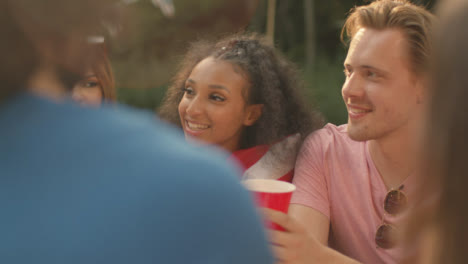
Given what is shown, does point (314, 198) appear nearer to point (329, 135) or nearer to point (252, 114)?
point (329, 135)

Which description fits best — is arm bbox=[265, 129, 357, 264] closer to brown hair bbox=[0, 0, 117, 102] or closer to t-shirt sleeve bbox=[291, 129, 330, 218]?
t-shirt sleeve bbox=[291, 129, 330, 218]

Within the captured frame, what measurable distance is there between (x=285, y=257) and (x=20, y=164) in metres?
0.81

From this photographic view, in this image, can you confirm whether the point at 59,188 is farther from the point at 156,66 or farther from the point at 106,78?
the point at 156,66

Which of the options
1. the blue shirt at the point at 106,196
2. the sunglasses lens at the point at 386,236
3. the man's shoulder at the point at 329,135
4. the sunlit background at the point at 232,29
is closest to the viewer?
the blue shirt at the point at 106,196

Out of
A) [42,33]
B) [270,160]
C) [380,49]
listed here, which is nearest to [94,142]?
[42,33]

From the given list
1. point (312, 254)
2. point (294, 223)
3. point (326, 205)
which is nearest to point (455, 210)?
point (294, 223)

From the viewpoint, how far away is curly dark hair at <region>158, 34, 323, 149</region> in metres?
2.30

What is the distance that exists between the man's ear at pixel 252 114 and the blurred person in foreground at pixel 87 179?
1767 millimetres

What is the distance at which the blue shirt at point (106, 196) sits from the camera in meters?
0.49

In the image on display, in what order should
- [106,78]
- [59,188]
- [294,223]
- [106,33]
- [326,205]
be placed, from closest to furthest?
[59,188] → [106,33] → [294,223] → [326,205] → [106,78]

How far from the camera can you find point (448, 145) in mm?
665

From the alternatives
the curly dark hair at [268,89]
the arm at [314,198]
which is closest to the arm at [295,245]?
the arm at [314,198]

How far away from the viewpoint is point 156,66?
9.96 meters

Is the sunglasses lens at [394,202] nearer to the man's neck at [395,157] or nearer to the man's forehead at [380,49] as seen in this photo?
the man's neck at [395,157]
